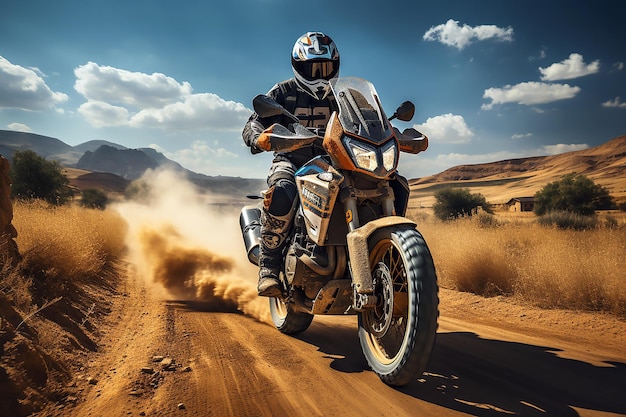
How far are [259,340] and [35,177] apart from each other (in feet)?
106

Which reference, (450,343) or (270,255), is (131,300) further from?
(450,343)

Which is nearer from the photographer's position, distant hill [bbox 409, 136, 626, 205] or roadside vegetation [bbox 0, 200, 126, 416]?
roadside vegetation [bbox 0, 200, 126, 416]

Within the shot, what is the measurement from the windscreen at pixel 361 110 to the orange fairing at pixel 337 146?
0.07 metres

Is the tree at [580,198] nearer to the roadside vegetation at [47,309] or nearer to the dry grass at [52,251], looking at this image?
the dry grass at [52,251]

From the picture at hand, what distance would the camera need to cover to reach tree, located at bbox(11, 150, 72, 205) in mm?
29781

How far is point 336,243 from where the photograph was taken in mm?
3879

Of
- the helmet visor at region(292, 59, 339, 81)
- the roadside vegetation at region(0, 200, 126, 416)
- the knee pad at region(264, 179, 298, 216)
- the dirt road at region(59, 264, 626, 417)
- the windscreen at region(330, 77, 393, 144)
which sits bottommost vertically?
the dirt road at region(59, 264, 626, 417)

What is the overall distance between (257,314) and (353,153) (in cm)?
310

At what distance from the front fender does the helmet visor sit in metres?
2.34

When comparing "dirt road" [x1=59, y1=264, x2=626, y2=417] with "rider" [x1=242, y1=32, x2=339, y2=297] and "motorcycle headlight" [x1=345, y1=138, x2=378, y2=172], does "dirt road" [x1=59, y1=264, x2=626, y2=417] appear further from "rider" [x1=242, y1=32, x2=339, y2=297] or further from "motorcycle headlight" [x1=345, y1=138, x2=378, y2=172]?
"motorcycle headlight" [x1=345, y1=138, x2=378, y2=172]

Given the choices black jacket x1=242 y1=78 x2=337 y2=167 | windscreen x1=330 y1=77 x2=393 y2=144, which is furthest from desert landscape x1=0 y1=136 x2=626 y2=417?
black jacket x1=242 y1=78 x2=337 y2=167

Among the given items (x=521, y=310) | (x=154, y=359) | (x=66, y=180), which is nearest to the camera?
(x=154, y=359)

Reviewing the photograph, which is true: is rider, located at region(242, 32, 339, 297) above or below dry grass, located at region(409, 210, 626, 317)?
above

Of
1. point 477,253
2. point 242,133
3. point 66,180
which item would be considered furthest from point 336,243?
point 66,180
